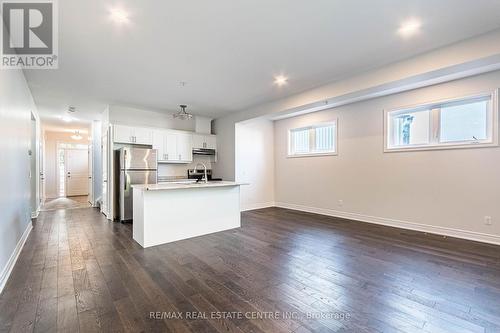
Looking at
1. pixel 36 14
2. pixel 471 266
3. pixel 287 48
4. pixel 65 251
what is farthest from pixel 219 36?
pixel 471 266

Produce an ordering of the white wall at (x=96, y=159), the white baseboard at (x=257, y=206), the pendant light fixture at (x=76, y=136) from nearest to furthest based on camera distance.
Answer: the white baseboard at (x=257, y=206), the white wall at (x=96, y=159), the pendant light fixture at (x=76, y=136)

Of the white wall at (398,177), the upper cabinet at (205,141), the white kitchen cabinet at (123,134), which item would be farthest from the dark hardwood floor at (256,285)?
the upper cabinet at (205,141)

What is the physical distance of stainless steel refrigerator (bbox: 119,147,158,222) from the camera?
17.6 feet

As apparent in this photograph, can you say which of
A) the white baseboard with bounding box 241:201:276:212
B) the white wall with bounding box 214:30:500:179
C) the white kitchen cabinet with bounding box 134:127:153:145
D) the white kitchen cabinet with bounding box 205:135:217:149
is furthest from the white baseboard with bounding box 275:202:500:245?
the white kitchen cabinet with bounding box 134:127:153:145

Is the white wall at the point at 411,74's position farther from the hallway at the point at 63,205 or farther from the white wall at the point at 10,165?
the hallway at the point at 63,205

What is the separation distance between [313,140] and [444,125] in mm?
2828

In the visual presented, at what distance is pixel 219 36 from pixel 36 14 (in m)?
1.91

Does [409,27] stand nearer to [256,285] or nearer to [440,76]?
[440,76]

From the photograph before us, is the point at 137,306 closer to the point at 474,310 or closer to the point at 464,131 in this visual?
the point at 474,310

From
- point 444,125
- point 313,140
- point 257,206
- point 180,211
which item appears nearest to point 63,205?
point 180,211

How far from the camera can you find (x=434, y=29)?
2.65 meters

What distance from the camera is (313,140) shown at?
6.41 meters

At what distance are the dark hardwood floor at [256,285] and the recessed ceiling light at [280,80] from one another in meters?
2.83

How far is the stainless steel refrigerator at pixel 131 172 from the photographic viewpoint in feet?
17.6
